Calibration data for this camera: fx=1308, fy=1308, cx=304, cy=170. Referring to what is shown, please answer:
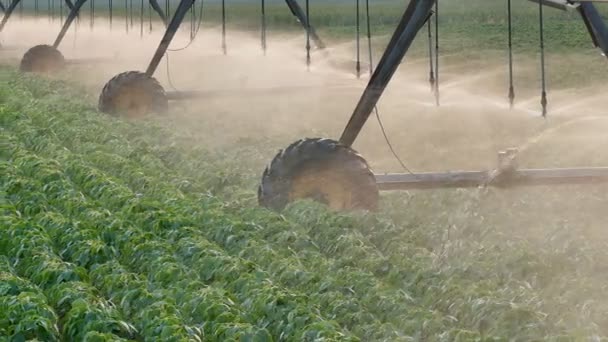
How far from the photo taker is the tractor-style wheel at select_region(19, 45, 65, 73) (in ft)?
108

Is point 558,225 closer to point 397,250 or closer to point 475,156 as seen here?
point 397,250

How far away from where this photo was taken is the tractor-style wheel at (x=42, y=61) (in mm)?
33031

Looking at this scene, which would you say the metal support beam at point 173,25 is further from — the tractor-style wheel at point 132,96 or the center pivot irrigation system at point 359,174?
the center pivot irrigation system at point 359,174

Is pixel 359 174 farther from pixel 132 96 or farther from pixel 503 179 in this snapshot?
pixel 132 96

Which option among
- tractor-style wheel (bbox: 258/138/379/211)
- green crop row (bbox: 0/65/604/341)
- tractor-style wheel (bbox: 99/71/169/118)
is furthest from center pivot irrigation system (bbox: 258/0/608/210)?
tractor-style wheel (bbox: 99/71/169/118)

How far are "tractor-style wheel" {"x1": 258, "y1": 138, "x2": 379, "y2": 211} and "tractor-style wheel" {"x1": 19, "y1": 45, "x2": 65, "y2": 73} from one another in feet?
72.6

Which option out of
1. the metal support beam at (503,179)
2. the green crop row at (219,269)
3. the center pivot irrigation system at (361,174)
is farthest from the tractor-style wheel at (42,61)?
the metal support beam at (503,179)

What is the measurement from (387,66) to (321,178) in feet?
3.98

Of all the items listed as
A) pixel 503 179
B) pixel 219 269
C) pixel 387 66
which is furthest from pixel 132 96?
pixel 219 269

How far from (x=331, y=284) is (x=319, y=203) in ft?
9.36

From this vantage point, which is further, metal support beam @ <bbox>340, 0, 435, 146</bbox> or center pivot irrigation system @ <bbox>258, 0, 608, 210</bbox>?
metal support beam @ <bbox>340, 0, 435, 146</bbox>

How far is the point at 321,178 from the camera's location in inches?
465

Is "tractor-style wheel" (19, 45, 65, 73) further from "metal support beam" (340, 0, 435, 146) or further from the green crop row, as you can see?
"metal support beam" (340, 0, 435, 146)

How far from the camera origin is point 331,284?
8.76m
